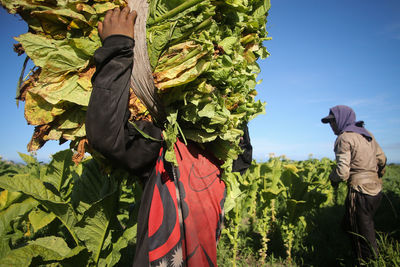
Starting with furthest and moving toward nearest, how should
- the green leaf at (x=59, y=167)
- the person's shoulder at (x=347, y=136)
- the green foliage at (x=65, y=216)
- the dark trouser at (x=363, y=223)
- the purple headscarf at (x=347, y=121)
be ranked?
the purple headscarf at (x=347, y=121) → the person's shoulder at (x=347, y=136) → the dark trouser at (x=363, y=223) → the green leaf at (x=59, y=167) → the green foliage at (x=65, y=216)

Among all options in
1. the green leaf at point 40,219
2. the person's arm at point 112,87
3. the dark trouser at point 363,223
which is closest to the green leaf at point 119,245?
the green leaf at point 40,219

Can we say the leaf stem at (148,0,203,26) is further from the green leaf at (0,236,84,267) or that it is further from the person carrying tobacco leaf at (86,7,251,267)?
the green leaf at (0,236,84,267)

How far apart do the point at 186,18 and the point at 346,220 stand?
4.04m

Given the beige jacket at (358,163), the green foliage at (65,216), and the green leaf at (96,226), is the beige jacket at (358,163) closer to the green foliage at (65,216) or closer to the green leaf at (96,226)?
the green foliage at (65,216)

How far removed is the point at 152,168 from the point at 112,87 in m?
0.57

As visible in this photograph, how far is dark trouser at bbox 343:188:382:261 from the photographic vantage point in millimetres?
3416

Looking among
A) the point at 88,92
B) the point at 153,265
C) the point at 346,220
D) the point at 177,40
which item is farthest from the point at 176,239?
the point at 346,220

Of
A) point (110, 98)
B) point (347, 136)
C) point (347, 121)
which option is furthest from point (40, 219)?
point (347, 121)

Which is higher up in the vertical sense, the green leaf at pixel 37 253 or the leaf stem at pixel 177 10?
the leaf stem at pixel 177 10

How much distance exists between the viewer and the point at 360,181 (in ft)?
11.5

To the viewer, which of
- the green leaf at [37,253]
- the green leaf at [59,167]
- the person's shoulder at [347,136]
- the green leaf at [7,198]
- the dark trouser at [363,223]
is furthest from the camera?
the person's shoulder at [347,136]

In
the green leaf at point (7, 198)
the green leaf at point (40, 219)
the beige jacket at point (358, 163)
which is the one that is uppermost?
the beige jacket at point (358, 163)

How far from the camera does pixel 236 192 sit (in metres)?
1.73

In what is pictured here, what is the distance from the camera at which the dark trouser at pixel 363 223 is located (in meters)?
3.42
